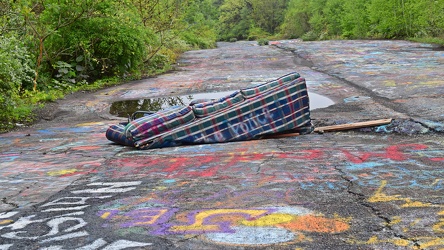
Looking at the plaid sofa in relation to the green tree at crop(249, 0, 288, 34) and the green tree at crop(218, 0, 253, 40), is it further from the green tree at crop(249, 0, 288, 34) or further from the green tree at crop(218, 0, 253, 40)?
the green tree at crop(218, 0, 253, 40)

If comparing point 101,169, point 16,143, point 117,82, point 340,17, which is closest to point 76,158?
point 101,169

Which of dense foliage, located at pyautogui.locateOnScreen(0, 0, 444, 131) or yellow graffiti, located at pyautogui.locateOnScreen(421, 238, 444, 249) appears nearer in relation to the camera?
yellow graffiti, located at pyautogui.locateOnScreen(421, 238, 444, 249)

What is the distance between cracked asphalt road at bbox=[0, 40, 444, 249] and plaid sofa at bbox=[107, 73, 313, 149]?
0.24 m

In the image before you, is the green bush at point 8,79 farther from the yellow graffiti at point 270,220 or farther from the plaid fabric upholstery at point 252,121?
the yellow graffiti at point 270,220

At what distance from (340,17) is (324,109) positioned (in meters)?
31.0

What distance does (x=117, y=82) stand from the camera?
574 inches

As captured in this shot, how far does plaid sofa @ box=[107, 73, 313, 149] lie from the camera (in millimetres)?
6230

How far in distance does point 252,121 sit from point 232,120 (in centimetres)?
27

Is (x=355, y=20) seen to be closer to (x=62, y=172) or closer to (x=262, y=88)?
(x=262, y=88)

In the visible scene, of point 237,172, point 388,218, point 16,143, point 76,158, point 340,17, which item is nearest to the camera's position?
point 388,218

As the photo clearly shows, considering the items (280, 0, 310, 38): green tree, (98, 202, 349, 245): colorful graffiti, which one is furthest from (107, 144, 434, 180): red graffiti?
(280, 0, 310, 38): green tree

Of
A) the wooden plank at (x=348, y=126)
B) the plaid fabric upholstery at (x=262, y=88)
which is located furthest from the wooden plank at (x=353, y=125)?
the plaid fabric upholstery at (x=262, y=88)

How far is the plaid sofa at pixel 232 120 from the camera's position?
6.23 metres

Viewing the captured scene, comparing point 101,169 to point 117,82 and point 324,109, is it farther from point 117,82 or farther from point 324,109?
point 117,82
